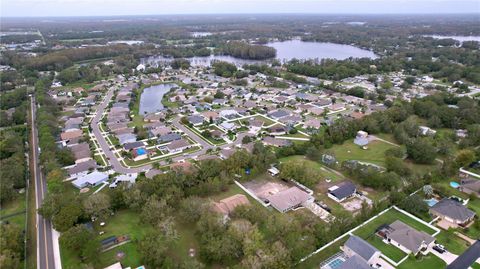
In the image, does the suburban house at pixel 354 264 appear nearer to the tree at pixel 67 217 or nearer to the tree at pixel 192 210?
the tree at pixel 192 210

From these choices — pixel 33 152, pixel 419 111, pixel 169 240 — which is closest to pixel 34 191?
pixel 33 152

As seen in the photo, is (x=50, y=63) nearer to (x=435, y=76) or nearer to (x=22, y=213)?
(x=22, y=213)

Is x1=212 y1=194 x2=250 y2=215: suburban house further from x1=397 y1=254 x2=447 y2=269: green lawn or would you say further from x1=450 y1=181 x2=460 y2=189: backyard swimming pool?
x1=450 y1=181 x2=460 y2=189: backyard swimming pool

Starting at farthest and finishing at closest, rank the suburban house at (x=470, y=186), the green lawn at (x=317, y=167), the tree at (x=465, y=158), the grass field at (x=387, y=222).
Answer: the tree at (x=465, y=158) → the green lawn at (x=317, y=167) → the suburban house at (x=470, y=186) → the grass field at (x=387, y=222)

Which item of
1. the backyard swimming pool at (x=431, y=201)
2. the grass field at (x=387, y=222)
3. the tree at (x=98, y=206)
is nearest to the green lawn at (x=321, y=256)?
the grass field at (x=387, y=222)

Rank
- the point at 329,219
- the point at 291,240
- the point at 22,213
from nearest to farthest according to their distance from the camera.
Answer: the point at 291,240 < the point at 329,219 < the point at 22,213

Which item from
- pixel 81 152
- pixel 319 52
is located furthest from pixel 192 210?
pixel 319 52

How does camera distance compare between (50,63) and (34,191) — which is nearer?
(34,191)
